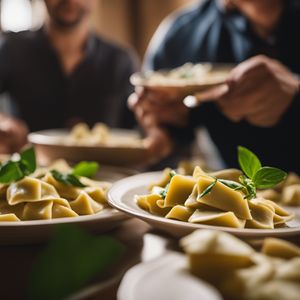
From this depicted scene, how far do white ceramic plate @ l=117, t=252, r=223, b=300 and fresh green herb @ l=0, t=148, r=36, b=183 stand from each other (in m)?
0.61

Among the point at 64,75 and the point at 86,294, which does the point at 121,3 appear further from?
the point at 86,294

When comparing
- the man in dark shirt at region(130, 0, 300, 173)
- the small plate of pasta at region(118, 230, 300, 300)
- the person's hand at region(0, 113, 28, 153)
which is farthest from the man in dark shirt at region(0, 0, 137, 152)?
the small plate of pasta at region(118, 230, 300, 300)

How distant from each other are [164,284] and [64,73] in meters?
3.37

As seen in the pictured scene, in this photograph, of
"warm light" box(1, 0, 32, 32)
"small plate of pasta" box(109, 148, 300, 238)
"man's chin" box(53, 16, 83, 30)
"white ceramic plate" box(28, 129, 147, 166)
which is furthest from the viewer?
"warm light" box(1, 0, 32, 32)

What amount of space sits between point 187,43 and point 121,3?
159 inches

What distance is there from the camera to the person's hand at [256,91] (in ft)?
5.37

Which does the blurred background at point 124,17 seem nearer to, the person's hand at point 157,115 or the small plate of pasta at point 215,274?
the person's hand at point 157,115

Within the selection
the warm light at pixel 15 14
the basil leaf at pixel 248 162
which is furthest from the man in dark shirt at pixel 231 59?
the warm light at pixel 15 14

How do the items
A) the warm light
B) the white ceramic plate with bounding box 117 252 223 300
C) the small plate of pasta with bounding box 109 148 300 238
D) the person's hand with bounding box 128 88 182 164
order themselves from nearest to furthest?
the white ceramic plate with bounding box 117 252 223 300
the small plate of pasta with bounding box 109 148 300 238
the person's hand with bounding box 128 88 182 164
the warm light

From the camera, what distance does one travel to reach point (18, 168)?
3.83 feet

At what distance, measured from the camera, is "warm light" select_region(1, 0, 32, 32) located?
5.64m

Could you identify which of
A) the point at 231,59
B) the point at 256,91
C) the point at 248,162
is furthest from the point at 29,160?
the point at 231,59

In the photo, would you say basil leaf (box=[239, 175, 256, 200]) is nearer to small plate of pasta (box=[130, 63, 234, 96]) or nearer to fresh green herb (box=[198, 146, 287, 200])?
fresh green herb (box=[198, 146, 287, 200])

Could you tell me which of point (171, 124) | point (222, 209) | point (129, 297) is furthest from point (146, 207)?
point (171, 124)
